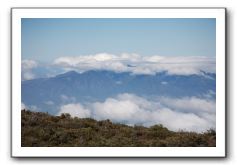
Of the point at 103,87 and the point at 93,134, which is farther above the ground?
the point at 103,87

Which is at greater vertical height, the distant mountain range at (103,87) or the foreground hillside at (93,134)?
the distant mountain range at (103,87)

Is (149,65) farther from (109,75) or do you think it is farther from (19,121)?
(19,121)

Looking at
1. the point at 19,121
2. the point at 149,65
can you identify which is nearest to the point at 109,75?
the point at 149,65

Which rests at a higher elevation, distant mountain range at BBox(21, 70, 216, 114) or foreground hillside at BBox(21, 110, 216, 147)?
distant mountain range at BBox(21, 70, 216, 114)
